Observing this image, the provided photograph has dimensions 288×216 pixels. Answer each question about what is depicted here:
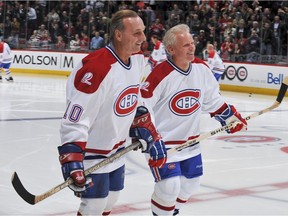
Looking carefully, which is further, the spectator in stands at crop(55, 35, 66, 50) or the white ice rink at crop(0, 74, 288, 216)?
the spectator in stands at crop(55, 35, 66, 50)

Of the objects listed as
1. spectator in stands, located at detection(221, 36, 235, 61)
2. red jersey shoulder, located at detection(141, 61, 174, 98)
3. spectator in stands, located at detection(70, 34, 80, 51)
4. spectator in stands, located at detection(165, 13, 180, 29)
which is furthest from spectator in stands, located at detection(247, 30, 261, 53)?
red jersey shoulder, located at detection(141, 61, 174, 98)

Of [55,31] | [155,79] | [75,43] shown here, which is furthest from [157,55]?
[155,79]

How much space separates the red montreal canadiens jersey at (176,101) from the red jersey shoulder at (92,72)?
821 millimetres

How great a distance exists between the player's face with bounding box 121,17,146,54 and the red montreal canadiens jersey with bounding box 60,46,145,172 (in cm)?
8

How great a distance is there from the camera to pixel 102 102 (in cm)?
301

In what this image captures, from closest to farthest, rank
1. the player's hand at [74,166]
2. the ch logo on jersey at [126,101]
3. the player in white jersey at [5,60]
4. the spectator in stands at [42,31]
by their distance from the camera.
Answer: the player's hand at [74,166]
the ch logo on jersey at [126,101]
the player in white jersey at [5,60]
the spectator in stands at [42,31]

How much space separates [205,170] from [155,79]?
2409mm

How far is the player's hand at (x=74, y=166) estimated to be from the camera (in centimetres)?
277

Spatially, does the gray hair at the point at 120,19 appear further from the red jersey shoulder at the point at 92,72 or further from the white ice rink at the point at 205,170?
the white ice rink at the point at 205,170

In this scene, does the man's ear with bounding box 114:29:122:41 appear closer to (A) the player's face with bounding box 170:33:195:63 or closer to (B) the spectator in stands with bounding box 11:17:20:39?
(A) the player's face with bounding box 170:33:195:63

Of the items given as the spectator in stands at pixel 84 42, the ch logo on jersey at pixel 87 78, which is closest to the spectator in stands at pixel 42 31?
the spectator in stands at pixel 84 42

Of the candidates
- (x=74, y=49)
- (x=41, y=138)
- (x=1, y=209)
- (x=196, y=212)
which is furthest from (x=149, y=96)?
(x=74, y=49)

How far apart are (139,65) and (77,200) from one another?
1.86 meters

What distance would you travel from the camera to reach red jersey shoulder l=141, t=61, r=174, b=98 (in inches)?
150
